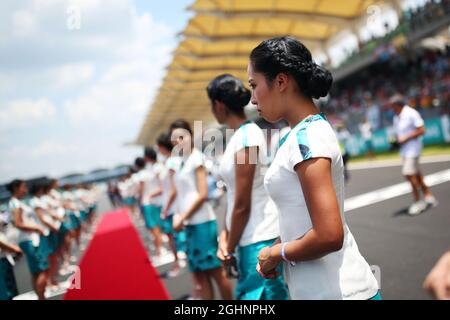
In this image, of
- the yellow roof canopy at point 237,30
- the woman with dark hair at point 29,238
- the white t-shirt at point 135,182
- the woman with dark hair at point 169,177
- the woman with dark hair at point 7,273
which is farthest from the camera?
the yellow roof canopy at point 237,30

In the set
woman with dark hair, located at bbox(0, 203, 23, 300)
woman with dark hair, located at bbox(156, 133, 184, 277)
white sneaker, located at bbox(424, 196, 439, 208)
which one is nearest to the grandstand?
white sneaker, located at bbox(424, 196, 439, 208)

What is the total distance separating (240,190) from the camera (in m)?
1.95

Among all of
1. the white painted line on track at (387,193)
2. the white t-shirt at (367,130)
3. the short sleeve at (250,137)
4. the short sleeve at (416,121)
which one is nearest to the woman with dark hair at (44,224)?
the short sleeve at (250,137)

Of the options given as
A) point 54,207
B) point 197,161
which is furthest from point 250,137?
point 54,207

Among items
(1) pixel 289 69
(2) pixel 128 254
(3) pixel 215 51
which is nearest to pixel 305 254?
(1) pixel 289 69

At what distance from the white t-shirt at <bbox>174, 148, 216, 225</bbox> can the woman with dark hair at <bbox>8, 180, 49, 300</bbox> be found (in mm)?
2676

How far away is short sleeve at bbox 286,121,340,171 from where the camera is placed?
111 cm

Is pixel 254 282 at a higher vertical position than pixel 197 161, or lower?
lower

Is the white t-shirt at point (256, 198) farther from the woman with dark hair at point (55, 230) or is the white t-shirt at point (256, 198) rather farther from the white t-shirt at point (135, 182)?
the white t-shirt at point (135, 182)

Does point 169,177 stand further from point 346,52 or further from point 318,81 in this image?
point 346,52

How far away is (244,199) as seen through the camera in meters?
1.97

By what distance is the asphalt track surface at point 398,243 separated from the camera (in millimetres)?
3131

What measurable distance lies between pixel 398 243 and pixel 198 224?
254 cm
